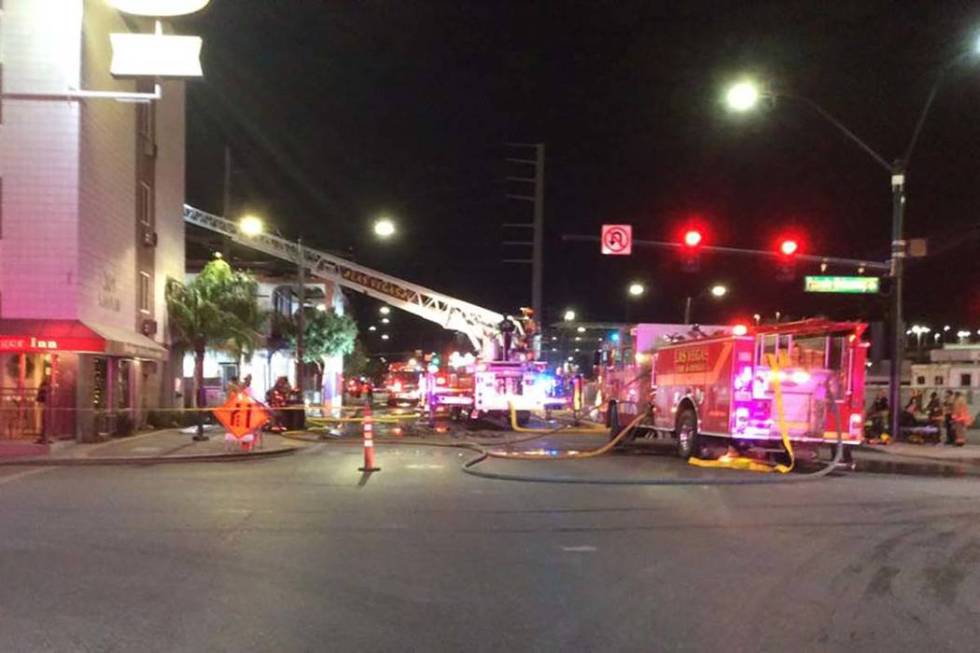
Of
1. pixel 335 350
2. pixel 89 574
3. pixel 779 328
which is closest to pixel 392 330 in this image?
pixel 335 350

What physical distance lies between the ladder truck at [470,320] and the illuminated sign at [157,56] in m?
14.7

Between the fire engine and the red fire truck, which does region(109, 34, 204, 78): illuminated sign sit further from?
the fire engine

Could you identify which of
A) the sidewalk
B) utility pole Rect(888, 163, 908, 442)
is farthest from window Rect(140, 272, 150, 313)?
utility pole Rect(888, 163, 908, 442)

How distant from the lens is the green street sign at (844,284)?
23.4m

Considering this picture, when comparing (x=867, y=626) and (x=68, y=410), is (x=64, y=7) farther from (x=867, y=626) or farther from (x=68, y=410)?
(x=867, y=626)

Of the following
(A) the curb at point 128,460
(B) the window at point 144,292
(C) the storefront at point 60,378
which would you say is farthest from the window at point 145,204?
(A) the curb at point 128,460

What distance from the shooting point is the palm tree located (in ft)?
92.3

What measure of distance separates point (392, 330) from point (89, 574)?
102 meters

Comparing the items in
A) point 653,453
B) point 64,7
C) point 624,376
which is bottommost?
point 653,453

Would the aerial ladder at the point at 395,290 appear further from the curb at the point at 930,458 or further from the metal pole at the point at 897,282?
the curb at the point at 930,458

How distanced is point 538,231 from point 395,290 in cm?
650

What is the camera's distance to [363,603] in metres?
6.85

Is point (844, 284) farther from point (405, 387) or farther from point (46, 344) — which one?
point (405, 387)

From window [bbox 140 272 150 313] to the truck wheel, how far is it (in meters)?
15.5
